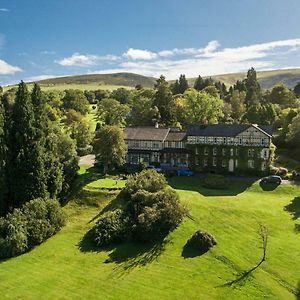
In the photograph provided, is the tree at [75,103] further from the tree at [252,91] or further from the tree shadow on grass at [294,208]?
the tree shadow on grass at [294,208]

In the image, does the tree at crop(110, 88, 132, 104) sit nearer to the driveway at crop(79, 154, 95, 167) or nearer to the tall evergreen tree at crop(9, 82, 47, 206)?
the driveway at crop(79, 154, 95, 167)

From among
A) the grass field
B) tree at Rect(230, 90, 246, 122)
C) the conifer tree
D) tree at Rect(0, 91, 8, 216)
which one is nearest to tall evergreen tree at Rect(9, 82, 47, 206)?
the conifer tree

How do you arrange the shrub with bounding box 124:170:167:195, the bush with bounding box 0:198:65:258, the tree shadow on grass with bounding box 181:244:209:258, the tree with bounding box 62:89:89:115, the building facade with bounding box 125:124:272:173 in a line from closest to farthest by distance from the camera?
the tree shadow on grass with bounding box 181:244:209:258 → the bush with bounding box 0:198:65:258 → the shrub with bounding box 124:170:167:195 → the building facade with bounding box 125:124:272:173 → the tree with bounding box 62:89:89:115

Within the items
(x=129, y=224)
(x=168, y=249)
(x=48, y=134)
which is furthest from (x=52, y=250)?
(x=48, y=134)

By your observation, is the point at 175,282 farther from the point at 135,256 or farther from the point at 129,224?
the point at 129,224

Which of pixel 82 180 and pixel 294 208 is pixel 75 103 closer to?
pixel 82 180

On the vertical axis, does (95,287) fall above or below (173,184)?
below
